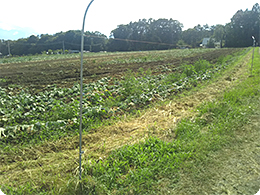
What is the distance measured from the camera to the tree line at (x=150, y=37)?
72.5 feet

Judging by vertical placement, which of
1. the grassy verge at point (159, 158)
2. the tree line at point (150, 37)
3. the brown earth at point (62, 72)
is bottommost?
the grassy verge at point (159, 158)

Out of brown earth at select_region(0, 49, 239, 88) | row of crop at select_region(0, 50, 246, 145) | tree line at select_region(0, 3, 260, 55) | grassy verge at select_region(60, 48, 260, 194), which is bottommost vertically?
grassy verge at select_region(60, 48, 260, 194)

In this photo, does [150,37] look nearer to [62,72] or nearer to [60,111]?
[62,72]

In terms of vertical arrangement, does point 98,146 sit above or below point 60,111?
below

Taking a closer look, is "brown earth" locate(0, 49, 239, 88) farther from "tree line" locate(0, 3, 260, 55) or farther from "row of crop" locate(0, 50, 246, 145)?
"row of crop" locate(0, 50, 246, 145)

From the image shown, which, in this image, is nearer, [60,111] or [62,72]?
[60,111]

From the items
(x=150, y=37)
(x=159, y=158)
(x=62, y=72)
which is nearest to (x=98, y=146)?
(x=159, y=158)

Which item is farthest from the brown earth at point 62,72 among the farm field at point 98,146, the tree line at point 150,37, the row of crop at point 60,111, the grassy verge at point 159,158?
the grassy verge at point 159,158

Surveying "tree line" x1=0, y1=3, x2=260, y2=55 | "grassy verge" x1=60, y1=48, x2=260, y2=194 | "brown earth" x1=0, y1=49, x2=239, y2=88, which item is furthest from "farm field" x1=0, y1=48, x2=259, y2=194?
"tree line" x1=0, y1=3, x2=260, y2=55

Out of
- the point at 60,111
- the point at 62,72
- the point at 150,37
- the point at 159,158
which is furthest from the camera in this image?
the point at 150,37

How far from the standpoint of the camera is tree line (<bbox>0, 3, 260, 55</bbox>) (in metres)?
22.1

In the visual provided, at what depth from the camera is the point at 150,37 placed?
37.2 metres

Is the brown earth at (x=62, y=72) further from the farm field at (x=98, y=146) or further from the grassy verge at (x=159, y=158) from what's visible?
the grassy verge at (x=159, y=158)

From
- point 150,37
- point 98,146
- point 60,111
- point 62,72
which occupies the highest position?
point 150,37
